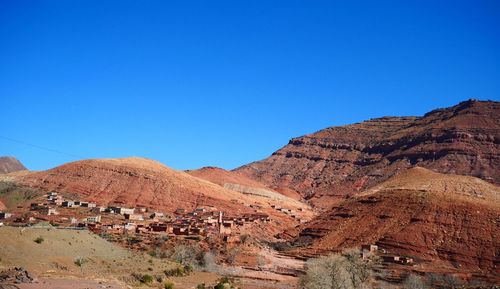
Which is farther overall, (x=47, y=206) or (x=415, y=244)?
(x=47, y=206)

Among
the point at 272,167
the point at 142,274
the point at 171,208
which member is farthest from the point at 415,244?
the point at 272,167

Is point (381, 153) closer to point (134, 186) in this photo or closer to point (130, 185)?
point (134, 186)

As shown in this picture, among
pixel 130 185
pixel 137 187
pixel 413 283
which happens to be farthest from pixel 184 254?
pixel 130 185

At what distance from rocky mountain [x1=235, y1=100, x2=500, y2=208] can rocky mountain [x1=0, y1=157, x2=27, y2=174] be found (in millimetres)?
70663

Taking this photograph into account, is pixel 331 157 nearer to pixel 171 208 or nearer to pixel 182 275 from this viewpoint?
pixel 171 208

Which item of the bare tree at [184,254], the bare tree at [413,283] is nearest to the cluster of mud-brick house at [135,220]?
the bare tree at [184,254]

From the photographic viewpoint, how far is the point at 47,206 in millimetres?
73500

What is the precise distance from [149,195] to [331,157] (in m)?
84.4

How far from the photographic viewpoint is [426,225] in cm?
6694

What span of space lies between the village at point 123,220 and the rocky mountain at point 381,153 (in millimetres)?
54071

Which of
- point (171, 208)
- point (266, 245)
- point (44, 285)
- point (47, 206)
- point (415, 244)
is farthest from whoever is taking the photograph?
point (171, 208)

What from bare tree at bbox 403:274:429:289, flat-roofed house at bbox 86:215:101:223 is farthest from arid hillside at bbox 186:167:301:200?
bare tree at bbox 403:274:429:289

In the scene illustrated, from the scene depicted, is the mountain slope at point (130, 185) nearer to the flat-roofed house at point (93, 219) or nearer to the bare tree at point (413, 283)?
the flat-roofed house at point (93, 219)

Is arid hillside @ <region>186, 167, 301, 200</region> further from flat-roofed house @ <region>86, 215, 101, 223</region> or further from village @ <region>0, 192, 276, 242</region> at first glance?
flat-roofed house @ <region>86, 215, 101, 223</region>
